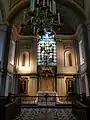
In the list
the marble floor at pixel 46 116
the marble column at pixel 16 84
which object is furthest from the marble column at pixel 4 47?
the marble floor at pixel 46 116

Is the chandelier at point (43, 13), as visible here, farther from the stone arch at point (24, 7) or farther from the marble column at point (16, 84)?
the marble column at point (16, 84)

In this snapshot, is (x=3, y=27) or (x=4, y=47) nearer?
(x=4, y=47)

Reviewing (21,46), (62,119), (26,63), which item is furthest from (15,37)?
(62,119)

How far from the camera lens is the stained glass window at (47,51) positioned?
15009 millimetres

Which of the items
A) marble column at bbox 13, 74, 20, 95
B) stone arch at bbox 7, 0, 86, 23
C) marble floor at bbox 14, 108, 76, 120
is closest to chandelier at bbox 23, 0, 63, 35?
marble floor at bbox 14, 108, 76, 120

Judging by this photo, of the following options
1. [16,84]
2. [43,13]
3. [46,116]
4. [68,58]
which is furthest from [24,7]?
[46,116]


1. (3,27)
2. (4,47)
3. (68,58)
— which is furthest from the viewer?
(68,58)

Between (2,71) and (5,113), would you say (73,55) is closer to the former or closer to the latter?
(2,71)

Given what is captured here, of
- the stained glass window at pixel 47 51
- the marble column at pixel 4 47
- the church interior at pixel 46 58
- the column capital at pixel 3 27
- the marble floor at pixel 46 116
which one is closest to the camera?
the marble floor at pixel 46 116

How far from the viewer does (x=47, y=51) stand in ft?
50.7

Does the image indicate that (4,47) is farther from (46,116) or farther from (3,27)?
(46,116)

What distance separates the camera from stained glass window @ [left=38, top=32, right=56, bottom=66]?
591 inches

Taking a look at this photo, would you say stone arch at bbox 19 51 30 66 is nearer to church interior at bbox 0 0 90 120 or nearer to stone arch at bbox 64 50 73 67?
church interior at bbox 0 0 90 120

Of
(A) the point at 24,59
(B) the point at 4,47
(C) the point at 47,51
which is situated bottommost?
(A) the point at 24,59
